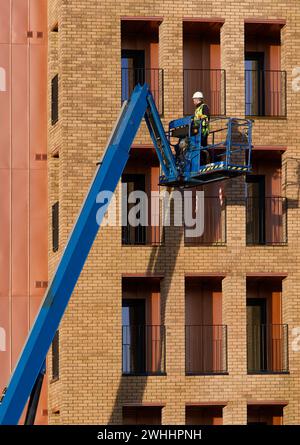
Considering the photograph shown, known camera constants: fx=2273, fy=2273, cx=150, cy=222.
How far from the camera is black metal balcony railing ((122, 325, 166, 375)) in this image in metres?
69.4

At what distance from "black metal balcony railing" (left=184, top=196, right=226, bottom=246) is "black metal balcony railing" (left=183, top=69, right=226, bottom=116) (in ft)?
9.11

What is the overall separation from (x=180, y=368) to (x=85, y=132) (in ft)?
25.6

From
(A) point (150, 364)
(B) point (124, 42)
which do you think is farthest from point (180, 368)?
(B) point (124, 42)

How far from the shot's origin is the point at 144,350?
69.9 meters

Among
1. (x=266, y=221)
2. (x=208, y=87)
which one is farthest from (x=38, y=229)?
(x=266, y=221)

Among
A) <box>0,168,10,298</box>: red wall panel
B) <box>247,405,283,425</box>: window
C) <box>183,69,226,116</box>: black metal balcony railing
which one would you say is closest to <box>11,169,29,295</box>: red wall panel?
<box>0,168,10,298</box>: red wall panel

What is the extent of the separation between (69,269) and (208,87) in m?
10.5

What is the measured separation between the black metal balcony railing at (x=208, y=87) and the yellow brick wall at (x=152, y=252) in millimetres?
376

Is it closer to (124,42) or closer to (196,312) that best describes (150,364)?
(196,312)

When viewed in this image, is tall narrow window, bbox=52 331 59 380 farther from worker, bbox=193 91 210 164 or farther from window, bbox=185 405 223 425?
worker, bbox=193 91 210 164

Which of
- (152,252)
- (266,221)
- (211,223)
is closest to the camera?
(152,252)

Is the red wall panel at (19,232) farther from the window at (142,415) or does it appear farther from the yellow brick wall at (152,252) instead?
the window at (142,415)

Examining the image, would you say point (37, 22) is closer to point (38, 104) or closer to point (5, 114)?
point (38, 104)

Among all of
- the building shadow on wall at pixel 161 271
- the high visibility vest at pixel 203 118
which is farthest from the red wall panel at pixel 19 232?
the high visibility vest at pixel 203 118
